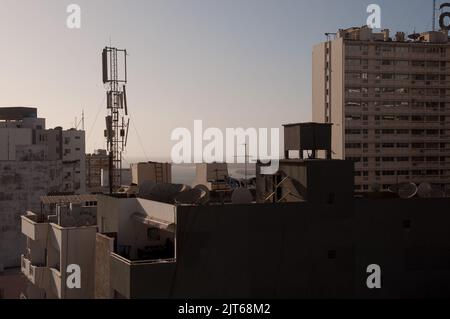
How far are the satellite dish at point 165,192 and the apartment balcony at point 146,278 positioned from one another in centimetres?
678

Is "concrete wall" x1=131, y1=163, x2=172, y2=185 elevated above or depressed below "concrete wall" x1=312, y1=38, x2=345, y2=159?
below

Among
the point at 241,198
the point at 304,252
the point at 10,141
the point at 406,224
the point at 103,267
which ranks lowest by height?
the point at 103,267

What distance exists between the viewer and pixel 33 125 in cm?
9725

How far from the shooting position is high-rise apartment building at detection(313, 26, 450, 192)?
86.1 meters

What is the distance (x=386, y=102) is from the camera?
88.9 meters

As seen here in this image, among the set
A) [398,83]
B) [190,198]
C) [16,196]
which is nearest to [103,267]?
[190,198]

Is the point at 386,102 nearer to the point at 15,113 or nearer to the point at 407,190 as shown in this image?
the point at 407,190

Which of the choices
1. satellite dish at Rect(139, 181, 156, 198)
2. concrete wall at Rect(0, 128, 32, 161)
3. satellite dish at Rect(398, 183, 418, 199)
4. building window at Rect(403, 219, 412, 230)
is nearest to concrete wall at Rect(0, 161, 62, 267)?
concrete wall at Rect(0, 128, 32, 161)

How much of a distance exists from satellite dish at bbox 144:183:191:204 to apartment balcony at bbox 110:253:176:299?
678 cm

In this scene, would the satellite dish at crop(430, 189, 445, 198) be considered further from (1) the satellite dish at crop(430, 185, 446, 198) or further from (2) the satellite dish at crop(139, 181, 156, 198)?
(2) the satellite dish at crop(139, 181, 156, 198)

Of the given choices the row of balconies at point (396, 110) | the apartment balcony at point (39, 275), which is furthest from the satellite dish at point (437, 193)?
the row of balconies at point (396, 110)

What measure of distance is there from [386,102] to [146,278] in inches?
2941
